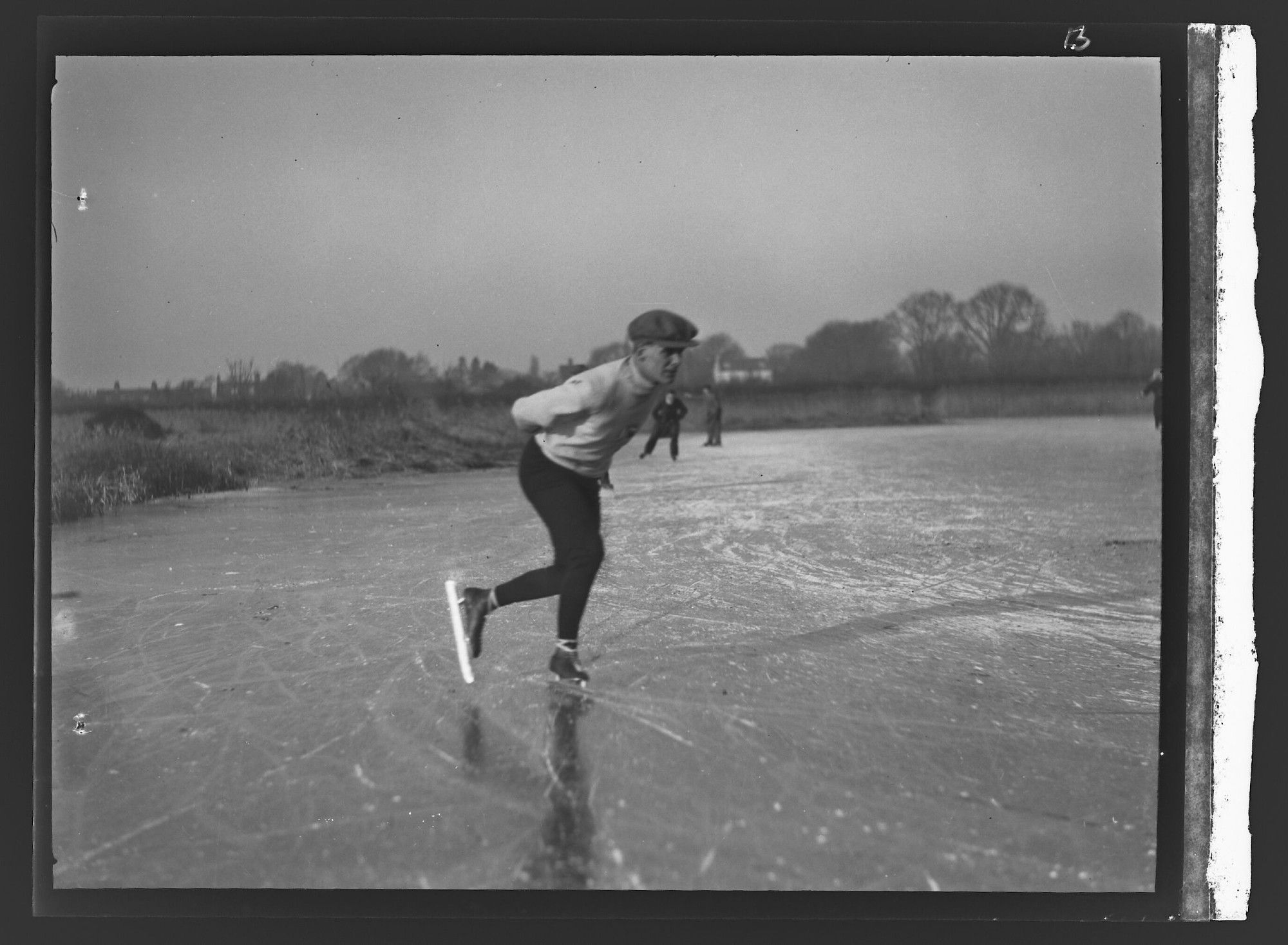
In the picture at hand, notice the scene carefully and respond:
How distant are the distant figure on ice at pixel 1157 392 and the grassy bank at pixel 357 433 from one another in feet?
0.11

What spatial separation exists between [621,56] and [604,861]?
2.52m

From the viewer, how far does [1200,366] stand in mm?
3443

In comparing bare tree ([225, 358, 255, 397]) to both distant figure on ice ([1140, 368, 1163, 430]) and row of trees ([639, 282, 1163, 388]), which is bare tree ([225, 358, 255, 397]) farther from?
distant figure on ice ([1140, 368, 1163, 430])

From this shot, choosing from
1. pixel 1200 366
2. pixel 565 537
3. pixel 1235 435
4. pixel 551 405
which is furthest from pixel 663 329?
pixel 1235 435

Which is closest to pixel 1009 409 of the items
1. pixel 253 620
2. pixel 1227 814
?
pixel 1227 814

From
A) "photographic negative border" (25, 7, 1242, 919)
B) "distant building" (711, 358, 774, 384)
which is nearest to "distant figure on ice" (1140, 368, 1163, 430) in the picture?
"photographic negative border" (25, 7, 1242, 919)

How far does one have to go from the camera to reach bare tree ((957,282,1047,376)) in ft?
11.6

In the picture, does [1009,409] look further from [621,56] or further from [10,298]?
[10,298]

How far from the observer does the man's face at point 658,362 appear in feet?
10.7

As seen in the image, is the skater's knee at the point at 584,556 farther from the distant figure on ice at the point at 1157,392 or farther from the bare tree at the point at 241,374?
the distant figure on ice at the point at 1157,392

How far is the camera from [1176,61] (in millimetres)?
3469

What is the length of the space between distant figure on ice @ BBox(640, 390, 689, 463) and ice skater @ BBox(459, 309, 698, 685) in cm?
12

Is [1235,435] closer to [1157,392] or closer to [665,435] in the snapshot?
[1157,392]

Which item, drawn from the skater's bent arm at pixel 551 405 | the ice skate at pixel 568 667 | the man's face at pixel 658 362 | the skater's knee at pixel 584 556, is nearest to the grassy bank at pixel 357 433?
the skater's bent arm at pixel 551 405
